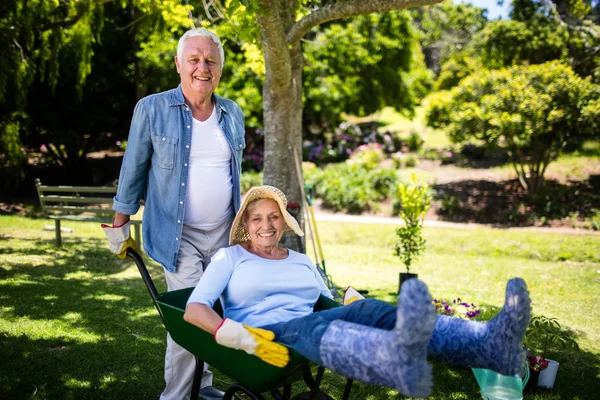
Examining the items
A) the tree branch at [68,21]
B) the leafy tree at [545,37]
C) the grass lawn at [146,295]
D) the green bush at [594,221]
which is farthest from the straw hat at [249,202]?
the leafy tree at [545,37]

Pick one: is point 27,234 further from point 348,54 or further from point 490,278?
point 348,54

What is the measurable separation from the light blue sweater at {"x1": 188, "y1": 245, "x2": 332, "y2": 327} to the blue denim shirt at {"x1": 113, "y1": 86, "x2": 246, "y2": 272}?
0.47 metres

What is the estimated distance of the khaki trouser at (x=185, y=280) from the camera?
2.95m

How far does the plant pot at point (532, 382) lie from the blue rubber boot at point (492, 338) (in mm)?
1607

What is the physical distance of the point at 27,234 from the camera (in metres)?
8.59

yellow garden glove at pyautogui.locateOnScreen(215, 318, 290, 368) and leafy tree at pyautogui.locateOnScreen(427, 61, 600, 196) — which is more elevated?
leafy tree at pyautogui.locateOnScreen(427, 61, 600, 196)

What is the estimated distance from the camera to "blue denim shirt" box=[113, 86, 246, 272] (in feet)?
9.29

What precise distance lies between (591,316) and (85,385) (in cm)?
450

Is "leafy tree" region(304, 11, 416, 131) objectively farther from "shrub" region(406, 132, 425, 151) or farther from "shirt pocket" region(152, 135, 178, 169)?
"shirt pocket" region(152, 135, 178, 169)

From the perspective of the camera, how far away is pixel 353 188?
11680mm

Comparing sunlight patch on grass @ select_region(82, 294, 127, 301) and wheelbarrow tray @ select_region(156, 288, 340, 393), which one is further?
sunlight patch on grass @ select_region(82, 294, 127, 301)

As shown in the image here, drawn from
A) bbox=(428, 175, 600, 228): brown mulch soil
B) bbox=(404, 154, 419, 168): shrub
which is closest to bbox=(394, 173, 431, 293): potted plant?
bbox=(428, 175, 600, 228): brown mulch soil

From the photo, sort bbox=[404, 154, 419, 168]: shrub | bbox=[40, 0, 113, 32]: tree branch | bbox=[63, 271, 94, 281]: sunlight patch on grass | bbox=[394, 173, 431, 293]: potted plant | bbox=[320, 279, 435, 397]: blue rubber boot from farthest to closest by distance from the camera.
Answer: bbox=[404, 154, 419, 168]: shrub < bbox=[40, 0, 113, 32]: tree branch < bbox=[63, 271, 94, 281]: sunlight patch on grass < bbox=[394, 173, 431, 293]: potted plant < bbox=[320, 279, 435, 397]: blue rubber boot

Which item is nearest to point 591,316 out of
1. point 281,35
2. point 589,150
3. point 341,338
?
point 281,35
